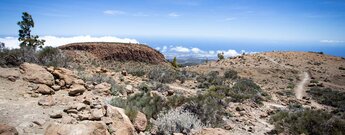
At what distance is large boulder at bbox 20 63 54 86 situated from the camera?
764 centimetres

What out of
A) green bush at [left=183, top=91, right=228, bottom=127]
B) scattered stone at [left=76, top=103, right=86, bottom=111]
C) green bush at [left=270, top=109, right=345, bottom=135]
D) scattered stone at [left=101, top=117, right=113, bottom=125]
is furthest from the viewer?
green bush at [left=270, top=109, right=345, bottom=135]

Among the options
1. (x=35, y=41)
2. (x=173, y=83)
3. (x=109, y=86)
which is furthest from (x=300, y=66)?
(x=35, y=41)

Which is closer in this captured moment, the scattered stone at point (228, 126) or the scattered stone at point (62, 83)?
the scattered stone at point (62, 83)

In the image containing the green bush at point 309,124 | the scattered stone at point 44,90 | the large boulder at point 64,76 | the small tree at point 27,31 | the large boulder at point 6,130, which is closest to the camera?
the large boulder at point 6,130

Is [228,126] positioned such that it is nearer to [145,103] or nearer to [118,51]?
[145,103]

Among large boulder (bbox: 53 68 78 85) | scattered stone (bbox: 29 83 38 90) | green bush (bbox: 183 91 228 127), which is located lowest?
green bush (bbox: 183 91 228 127)

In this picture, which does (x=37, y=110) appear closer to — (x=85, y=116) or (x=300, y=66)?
(x=85, y=116)

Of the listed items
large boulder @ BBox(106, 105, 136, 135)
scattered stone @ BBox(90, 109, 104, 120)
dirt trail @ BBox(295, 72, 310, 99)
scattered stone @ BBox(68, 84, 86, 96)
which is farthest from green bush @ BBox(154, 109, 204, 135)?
dirt trail @ BBox(295, 72, 310, 99)

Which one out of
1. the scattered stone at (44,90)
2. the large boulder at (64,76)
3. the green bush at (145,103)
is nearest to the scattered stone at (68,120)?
the green bush at (145,103)

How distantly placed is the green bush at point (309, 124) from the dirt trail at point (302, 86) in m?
10.0

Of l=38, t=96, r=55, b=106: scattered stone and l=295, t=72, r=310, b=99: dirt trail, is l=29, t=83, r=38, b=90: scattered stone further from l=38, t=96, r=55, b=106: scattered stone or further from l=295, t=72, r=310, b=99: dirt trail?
l=295, t=72, r=310, b=99: dirt trail

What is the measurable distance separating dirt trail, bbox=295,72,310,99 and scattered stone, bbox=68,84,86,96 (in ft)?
54.4

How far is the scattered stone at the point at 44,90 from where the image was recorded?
7098mm

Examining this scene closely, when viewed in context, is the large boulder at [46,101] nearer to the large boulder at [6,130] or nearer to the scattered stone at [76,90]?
the scattered stone at [76,90]
